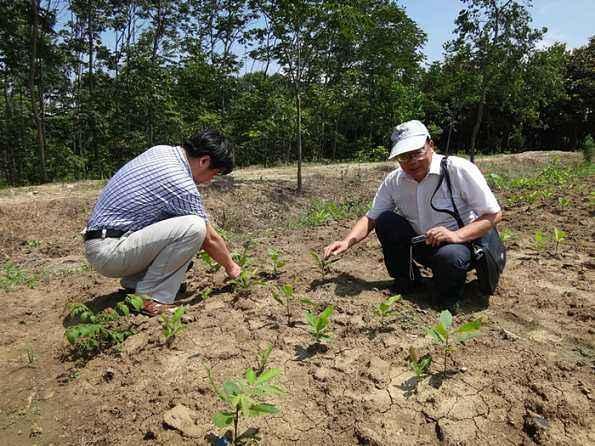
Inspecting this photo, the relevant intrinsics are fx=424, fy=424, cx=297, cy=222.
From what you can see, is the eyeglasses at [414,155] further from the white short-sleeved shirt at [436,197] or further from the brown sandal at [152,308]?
the brown sandal at [152,308]

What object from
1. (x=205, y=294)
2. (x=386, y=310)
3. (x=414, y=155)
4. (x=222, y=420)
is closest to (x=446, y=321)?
(x=386, y=310)

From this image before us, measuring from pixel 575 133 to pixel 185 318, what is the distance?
1122 inches

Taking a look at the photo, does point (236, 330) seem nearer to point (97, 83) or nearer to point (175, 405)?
point (175, 405)

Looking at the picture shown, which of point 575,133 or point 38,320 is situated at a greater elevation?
point 575,133

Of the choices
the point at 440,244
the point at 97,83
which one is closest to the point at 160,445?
the point at 440,244

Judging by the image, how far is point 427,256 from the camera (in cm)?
286

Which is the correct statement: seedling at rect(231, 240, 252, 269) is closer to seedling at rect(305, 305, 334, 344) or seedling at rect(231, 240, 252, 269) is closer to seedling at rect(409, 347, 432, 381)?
seedling at rect(305, 305, 334, 344)

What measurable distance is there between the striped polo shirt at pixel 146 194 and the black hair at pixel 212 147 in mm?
101

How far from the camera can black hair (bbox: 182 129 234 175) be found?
8.98ft

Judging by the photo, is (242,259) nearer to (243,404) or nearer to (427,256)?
(427,256)

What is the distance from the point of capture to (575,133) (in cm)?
2477

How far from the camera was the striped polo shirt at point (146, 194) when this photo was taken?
2.67 meters

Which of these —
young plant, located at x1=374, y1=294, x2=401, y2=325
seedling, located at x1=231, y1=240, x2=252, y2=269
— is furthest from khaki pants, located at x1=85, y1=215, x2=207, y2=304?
young plant, located at x1=374, y1=294, x2=401, y2=325

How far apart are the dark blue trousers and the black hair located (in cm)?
113
